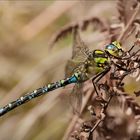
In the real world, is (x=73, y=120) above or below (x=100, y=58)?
below

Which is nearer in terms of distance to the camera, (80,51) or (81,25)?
(80,51)

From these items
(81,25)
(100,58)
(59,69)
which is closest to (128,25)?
(100,58)

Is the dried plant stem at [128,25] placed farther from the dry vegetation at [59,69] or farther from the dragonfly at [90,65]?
the dragonfly at [90,65]

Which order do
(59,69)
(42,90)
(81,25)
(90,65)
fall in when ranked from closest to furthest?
(90,65), (42,90), (81,25), (59,69)

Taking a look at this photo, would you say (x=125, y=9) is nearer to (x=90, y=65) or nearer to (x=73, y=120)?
(x=90, y=65)

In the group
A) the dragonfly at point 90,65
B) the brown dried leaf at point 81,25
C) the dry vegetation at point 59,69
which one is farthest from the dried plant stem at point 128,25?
the brown dried leaf at point 81,25

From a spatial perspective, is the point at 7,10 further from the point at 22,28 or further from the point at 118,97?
the point at 118,97

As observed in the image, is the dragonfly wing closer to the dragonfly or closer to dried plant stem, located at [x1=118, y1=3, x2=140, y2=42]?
the dragonfly

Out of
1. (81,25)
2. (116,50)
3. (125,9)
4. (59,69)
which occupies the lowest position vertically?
(116,50)

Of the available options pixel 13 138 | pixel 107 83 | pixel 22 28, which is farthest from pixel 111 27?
pixel 22 28
